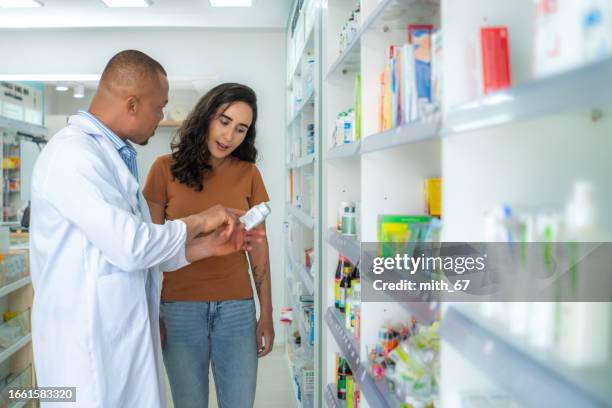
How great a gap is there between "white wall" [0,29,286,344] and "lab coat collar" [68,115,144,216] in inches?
166

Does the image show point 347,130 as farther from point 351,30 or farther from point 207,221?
point 207,221

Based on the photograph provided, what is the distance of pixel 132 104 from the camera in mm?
1904

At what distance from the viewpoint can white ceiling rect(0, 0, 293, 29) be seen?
17.8 feet

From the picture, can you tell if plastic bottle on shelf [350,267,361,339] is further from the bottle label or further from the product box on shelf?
the product box on shelf

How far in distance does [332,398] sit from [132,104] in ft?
4.97

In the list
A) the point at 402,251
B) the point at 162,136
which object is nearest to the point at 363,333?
the point at 402,251

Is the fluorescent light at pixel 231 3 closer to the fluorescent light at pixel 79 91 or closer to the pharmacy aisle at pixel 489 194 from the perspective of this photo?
the fluorescent light at pixel 79 91

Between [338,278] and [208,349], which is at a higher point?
[338,278]

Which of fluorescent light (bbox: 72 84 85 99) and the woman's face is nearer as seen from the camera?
the woman's face

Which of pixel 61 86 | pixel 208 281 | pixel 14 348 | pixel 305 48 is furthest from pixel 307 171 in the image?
pixel 61 86

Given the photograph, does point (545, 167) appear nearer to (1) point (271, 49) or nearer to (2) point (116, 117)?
(2) point (116, 117)

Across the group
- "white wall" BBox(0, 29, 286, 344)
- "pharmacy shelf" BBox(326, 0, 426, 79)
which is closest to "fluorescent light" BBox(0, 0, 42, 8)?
"white wall" BBox(0, 29, 286, 344)

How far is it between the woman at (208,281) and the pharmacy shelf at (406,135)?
2.89ft

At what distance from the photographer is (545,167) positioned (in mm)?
1134
